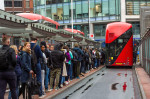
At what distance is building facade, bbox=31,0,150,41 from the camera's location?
51094 mm

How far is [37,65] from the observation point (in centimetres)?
832

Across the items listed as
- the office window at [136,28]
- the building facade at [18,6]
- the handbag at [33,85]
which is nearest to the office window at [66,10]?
the building facade at [18,6]

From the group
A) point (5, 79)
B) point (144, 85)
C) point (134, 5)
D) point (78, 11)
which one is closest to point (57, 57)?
point (144, 85)

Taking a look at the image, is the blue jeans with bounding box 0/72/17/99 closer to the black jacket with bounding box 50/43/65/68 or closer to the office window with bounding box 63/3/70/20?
the black jacket with bounding box 50/43/65/68

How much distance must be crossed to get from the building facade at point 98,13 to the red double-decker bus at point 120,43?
1088 inches

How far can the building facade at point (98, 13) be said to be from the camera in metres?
51.1

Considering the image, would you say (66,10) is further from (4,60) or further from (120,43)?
(4,60)

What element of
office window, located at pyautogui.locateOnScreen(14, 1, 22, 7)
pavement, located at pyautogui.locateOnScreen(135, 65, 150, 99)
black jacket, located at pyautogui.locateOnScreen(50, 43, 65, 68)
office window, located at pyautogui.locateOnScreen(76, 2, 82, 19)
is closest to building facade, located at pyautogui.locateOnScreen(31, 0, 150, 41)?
office window, located at pyautogui.locateOnScreen(76, 2, 82, 19)

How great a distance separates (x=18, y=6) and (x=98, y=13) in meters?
22.4

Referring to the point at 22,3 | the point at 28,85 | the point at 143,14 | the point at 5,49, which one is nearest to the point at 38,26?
the point at 28,85

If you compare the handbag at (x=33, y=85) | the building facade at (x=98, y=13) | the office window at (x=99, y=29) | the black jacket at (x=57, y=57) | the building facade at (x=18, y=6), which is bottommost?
the handbag at (x=33, y=85)

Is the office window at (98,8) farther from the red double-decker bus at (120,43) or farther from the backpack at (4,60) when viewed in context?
the backpack at (4,60)

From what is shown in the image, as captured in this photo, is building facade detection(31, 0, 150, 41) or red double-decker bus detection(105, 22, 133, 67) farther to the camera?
building facade detection(31, 0, 150, 41)

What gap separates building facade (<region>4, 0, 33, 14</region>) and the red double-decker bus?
43781 mm
